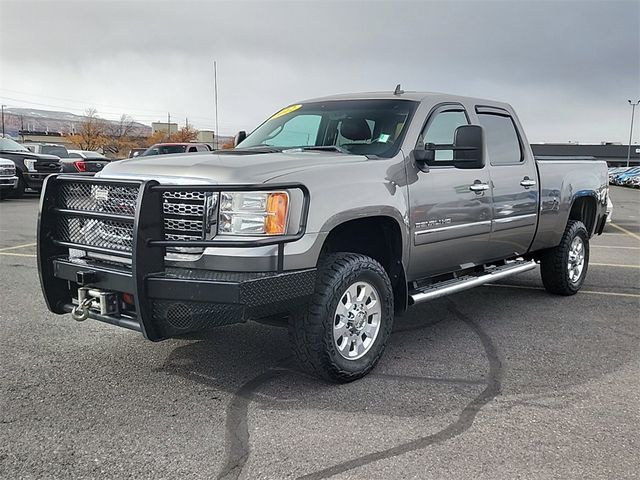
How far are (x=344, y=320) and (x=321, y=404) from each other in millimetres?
591

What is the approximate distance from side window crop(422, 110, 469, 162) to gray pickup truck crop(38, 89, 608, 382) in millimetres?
16

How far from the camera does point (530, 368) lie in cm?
450

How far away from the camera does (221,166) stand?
3.76 metres

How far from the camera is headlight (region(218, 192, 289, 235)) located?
140 inches

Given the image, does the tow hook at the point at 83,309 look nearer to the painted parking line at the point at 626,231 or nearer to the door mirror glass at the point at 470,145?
the door mirror glass at the point at 470,145

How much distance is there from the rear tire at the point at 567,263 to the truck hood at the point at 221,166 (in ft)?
11.3

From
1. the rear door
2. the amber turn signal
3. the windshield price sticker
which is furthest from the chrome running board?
the windshield price sticker

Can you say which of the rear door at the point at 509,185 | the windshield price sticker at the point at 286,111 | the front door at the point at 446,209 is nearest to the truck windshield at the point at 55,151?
the windshield price sticker at the point at 286,111

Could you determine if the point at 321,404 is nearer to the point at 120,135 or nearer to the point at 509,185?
the point at 509,185

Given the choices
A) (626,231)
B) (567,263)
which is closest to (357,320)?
(567,263)

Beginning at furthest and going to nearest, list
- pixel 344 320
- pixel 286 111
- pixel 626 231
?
pixel 626 231 → pixel 286 111 → pixel 344 320

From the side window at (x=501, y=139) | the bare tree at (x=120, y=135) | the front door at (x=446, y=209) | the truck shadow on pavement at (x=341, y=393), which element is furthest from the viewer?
the bare tree at (x=120, y=135)

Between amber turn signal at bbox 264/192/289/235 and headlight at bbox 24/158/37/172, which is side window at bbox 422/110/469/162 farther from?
headlight at bbox 24/158/37/172

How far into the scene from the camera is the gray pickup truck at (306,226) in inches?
138
